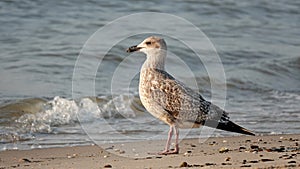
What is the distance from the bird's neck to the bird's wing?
0.75ft

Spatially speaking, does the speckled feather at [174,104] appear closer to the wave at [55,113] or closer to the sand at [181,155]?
the sand at [181,155]

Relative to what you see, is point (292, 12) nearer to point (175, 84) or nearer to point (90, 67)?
point (90, 67)

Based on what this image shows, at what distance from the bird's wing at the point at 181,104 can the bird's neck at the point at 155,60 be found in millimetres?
228

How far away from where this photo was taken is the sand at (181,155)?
19.7ft

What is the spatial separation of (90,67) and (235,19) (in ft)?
22.6

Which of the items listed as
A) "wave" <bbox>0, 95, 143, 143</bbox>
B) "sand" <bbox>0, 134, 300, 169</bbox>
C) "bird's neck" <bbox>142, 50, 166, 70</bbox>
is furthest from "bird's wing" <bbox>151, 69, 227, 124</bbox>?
→ "wave" <bbox>0, 95, 143, 143</bbox>

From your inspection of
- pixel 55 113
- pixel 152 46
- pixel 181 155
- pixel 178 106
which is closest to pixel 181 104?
pixel 178 106

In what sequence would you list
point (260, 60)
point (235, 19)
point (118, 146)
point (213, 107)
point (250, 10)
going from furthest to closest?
point (250, 10)
point (235, 19)
point (260, 60)
point (118, 146)
point (213, 107)

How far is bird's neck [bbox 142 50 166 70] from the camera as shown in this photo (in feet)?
23.4

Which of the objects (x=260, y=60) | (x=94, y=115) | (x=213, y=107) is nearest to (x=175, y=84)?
(x=213, y=107)

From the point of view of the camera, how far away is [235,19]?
1825 cm

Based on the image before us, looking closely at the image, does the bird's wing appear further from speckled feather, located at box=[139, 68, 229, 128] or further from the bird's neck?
the bird's neck

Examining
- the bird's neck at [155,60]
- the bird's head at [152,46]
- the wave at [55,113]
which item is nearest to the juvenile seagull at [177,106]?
the bird's neck at [155,60]

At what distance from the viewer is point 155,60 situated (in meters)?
7.18
